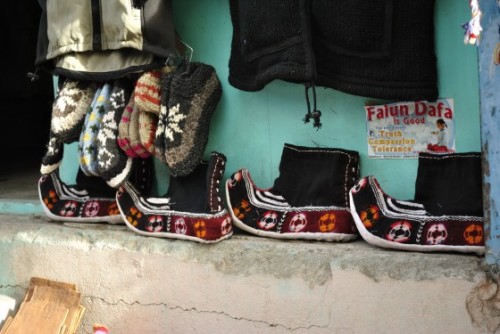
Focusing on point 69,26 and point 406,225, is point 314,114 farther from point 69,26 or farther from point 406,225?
point 69,26

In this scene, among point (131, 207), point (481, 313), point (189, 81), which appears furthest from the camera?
point (131, 207)

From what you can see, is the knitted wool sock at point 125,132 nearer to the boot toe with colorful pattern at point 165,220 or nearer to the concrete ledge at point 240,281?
the boot toe with colorful pattern at point 165,220

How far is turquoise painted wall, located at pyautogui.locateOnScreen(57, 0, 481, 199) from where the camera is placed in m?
1.97

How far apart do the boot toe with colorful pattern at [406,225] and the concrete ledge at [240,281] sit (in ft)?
0.12

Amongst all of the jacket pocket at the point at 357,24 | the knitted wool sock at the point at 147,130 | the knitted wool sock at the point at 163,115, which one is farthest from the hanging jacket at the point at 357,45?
the knitted wool sock at the point at 147,130

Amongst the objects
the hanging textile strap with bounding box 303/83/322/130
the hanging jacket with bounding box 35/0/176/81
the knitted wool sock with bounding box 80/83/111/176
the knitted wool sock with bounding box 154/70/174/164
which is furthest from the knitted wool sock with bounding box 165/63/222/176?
the hanging textile strap with bounding box 303/83/322/130

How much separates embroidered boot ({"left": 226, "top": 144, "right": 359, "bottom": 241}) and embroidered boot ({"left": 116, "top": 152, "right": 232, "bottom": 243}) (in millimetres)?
70

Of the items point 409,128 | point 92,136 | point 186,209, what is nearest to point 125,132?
point 92,136

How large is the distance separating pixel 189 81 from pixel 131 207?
575 mm

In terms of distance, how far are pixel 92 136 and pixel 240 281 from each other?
2.70 ft

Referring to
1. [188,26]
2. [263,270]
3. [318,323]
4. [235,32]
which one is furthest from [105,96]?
[318,323]

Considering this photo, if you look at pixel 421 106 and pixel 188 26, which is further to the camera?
pixel 188 26

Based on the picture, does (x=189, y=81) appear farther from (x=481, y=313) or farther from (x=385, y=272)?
(x=481, y=313)

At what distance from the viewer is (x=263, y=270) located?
6.92ft
